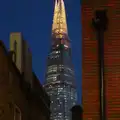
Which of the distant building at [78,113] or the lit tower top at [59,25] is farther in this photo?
the lit tower top at [59,25]

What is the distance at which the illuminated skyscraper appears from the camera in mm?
147500

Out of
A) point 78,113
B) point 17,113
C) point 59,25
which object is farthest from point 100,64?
point 59,25

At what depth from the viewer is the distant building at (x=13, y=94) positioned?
14617mm

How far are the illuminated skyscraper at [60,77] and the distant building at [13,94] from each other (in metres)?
124

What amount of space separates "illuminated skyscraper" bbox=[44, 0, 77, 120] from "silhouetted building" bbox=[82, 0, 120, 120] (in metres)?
132

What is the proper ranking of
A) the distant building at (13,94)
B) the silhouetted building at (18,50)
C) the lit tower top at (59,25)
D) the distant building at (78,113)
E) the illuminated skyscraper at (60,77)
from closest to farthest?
the distant building at (78,113) → the distant building at (13,94) → the silhouetted building at (18,50) → the lit tower top at (59,25) → the illuminated skyscraper at (60,77)

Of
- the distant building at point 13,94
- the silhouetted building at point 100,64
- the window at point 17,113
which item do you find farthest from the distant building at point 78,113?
the window at point 17,113

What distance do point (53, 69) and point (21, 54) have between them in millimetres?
134364

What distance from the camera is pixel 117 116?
9961mm

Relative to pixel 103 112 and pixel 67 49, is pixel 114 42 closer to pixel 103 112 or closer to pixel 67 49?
pixel 103 112

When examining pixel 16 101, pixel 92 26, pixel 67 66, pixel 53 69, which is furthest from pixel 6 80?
pixel 67 66

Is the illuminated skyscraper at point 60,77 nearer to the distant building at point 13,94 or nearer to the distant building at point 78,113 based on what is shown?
the distant building at point 13,94

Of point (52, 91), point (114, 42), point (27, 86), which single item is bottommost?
point (114, 42)

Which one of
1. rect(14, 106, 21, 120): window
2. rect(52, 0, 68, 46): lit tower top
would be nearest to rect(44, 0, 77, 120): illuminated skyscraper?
rect(52, 0, 68, 46): lit tower top
